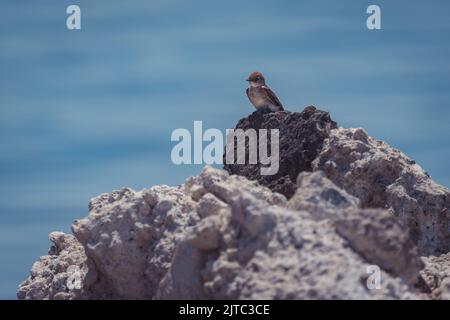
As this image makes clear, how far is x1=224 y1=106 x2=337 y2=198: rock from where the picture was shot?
16172 mm

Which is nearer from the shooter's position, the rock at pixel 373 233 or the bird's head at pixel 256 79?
the rock at pixel 373 233

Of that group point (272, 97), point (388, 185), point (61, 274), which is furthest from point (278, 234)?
point (272, 97)

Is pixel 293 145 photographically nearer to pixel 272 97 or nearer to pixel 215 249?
pixel 272 97

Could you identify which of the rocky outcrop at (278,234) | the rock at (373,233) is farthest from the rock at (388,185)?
the rock at (373,233)

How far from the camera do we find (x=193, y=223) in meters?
12.9

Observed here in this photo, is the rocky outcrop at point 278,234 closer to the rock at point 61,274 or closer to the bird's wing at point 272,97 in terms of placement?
the rock at point 61,274

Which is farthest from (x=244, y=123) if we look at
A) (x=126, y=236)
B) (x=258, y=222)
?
(x=258, y=222)

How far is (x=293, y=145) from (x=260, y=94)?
15.8 feet

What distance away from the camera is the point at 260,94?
69.4 ft

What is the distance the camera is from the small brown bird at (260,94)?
2066 centimetres

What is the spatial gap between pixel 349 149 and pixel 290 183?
41.7 inches

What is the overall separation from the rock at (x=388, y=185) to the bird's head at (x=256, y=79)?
5667 millimetres

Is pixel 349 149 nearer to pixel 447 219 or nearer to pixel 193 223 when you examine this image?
pixel 447 219
